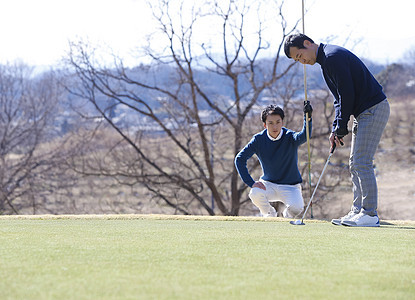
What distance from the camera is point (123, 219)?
21.0 feet

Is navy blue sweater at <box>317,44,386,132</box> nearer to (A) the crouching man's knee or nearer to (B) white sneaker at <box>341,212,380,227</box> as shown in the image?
(B) white sneaker at <box>341,212,380,227</box>

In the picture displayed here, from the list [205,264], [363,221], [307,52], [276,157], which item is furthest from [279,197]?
[205,264]

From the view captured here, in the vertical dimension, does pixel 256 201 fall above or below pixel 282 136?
below

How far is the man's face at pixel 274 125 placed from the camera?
7.03 m

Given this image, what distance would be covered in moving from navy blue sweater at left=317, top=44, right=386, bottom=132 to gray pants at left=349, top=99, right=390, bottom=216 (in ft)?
0.27

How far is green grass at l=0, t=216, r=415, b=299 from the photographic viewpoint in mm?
2576

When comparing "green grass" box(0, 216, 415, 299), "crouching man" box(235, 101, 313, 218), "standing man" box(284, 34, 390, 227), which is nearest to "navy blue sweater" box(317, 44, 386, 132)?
"standing man" box(284, 34, 390, 227)

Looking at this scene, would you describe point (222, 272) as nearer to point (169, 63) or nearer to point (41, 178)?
point (169, 63)

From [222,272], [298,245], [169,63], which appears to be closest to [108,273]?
[222,272]

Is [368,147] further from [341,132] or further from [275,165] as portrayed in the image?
[275,165]

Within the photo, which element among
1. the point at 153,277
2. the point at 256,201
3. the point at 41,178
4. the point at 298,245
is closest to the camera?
the point at 153,277

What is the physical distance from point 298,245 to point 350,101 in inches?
76.5

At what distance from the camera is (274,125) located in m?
7.05

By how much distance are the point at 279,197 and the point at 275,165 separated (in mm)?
376
